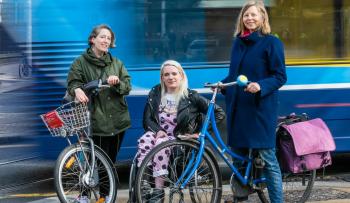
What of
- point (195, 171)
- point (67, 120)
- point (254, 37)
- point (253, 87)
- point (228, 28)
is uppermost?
point (228, 28)

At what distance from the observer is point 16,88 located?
23.5 feet

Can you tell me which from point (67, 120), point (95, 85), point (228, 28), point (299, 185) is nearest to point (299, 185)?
point (299, 185)

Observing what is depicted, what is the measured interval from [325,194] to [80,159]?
2.48 meters

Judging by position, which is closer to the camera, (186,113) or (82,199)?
(186,113)

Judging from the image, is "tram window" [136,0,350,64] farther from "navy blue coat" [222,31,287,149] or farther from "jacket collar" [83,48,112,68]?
"navy blue coat" [222,31,287,149]

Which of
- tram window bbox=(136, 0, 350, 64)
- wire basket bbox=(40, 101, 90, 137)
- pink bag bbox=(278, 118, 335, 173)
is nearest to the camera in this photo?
wire basket bbox=(40, 101, 90, 137)

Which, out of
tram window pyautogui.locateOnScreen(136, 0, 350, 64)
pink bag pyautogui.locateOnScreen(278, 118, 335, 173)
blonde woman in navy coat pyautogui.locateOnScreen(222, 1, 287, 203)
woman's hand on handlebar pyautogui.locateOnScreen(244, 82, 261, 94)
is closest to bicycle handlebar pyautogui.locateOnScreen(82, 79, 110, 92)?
blonde woman in navy coat pyautogui.locateOnScreen(222, 1, 287, 203)

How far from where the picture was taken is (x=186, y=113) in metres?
4.81

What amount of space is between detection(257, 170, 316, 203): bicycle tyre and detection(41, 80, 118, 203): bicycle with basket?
153cm

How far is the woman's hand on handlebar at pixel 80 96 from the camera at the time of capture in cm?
489

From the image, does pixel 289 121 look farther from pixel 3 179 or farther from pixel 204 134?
pixel 3 179

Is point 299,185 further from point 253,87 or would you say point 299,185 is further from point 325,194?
point 253,87

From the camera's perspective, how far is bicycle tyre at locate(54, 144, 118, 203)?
4.78 m

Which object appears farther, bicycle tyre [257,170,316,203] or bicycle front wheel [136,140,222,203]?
bicycle tyre [257,170,316,203]
